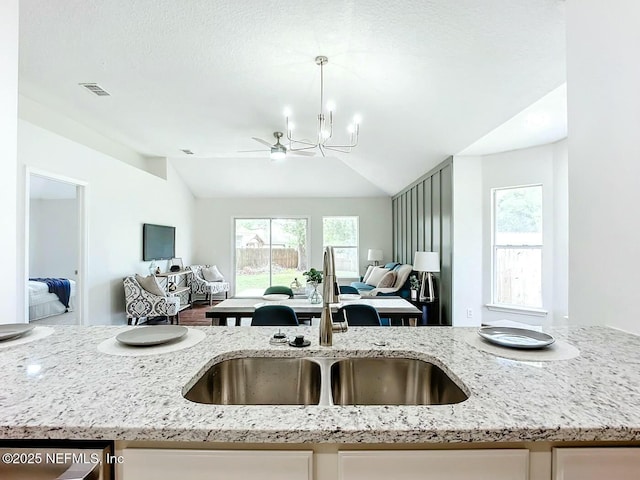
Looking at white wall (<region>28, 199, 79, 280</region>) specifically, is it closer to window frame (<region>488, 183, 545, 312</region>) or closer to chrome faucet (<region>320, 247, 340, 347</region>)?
chrome faucet (<region>320, 247, 340, 347</region>)

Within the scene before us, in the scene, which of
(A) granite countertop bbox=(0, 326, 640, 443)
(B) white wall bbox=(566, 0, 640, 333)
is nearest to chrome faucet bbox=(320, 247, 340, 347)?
(A) granite countertop bbox=(0, 326, 640, 443)

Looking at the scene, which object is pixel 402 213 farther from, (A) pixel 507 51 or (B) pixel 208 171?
(A) pixel 507 51

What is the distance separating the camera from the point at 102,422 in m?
0.67

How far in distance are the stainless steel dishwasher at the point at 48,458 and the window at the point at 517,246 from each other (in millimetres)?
4684

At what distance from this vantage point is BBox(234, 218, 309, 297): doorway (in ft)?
27.2

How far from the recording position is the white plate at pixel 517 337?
3.54ft

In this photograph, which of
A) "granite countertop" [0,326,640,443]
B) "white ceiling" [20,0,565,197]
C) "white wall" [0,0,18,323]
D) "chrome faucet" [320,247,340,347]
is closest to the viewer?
"granite countertop" [0,326,640,443]

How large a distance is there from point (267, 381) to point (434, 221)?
4328mm

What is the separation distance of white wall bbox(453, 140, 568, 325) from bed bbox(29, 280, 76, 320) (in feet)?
19.2

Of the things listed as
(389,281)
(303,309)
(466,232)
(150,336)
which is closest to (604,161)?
(150,336)

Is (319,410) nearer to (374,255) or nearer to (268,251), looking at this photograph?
(374,255)

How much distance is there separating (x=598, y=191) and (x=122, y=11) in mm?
2946

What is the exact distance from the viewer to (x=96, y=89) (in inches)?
132

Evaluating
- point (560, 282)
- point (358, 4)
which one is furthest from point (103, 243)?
point (560, 282)
